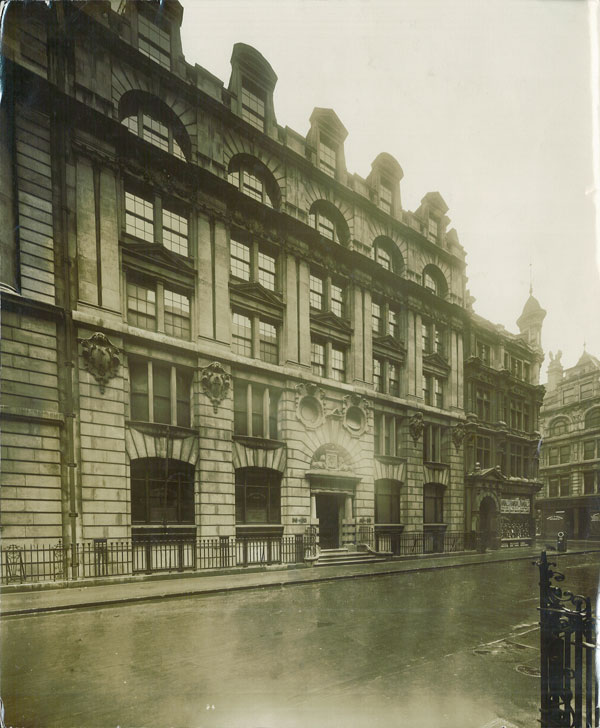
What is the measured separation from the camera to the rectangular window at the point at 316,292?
428 inches

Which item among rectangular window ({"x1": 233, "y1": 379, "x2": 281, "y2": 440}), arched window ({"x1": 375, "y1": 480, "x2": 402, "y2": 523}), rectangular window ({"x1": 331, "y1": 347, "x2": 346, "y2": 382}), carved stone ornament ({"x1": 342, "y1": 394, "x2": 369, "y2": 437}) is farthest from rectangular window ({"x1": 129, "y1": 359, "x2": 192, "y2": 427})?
arched window ({"x1": 375, "y1": 480, "x2": 402, "y2": 523})

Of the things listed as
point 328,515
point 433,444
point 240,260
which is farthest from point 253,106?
point 328,515

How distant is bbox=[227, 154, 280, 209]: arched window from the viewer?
933 cm

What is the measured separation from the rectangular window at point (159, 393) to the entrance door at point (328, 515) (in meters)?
3.65

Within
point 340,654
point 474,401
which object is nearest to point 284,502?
point 340,654

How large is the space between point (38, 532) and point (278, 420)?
4.95m

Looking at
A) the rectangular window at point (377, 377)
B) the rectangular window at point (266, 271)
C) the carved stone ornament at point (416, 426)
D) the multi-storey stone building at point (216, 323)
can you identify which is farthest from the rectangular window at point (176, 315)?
the carved stone ornament at point (416, 426)

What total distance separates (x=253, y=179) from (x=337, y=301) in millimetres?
3558

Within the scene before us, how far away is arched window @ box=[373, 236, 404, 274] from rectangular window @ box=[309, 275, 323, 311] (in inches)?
63.1

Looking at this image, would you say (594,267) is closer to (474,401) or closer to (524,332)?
(524,332)

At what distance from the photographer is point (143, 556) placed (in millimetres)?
8453

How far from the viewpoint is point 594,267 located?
243 inches

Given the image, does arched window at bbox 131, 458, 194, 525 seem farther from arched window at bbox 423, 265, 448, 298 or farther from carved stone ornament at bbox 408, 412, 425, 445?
arched window at bbox 423, 265, 448, 298

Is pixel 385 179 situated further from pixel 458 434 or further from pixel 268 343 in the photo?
pixel 458 434
